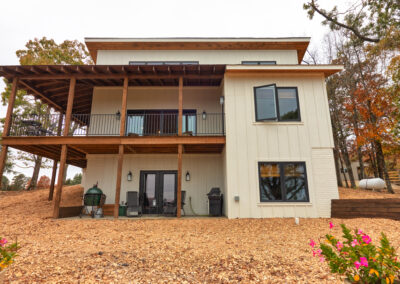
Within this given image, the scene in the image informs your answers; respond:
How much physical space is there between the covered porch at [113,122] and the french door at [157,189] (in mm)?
903

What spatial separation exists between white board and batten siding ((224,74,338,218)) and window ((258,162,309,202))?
0.16 m

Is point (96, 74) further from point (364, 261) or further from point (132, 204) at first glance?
point (364, 261)

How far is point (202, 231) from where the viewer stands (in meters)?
5.92

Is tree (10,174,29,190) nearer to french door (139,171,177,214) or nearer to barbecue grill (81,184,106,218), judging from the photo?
barbecue grill (81,184,106,218)

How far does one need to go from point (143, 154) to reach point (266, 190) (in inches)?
214

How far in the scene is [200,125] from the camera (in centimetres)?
1028

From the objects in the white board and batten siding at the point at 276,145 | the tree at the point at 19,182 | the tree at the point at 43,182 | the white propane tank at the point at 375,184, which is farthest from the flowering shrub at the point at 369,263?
the tree at the point at 19,182

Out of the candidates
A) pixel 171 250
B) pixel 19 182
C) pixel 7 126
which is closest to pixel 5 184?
pixel 19 182

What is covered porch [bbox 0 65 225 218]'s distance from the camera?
8234 millimetres

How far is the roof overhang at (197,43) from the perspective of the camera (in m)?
10.6

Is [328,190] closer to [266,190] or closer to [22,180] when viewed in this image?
[266,190]

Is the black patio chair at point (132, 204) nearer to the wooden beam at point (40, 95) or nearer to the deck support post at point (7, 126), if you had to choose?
the deck support post at point (7, 126)

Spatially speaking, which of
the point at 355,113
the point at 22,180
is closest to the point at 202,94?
the point at 355,113

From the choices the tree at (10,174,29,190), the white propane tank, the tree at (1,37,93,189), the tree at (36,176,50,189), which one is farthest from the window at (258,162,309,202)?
the tree at (10,174,29,190)
